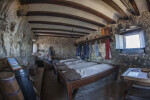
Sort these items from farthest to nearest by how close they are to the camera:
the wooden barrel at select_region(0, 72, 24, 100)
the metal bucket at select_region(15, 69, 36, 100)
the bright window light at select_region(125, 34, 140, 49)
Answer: the bright window light at select_region(125, 34, 140, 49), the metal bucket at select_region(15, 69, 36, 100), the wooden barrel at select_region(0, 72, 24, 100)

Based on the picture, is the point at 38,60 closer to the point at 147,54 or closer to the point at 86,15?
the point at 86,15

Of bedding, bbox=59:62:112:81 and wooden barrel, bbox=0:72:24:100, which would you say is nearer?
wooden barrel, bbox=0:72:24:100

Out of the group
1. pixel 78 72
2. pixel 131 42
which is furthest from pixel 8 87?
pixel 131 42

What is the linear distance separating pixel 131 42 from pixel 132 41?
54 mm

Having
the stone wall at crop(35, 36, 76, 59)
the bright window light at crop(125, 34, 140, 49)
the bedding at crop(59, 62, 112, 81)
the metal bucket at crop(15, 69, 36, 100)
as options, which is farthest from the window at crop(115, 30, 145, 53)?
the stone wall at crop(35, 36, 76, 59)

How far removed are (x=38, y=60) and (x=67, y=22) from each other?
3.79 metres

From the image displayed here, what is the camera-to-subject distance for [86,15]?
258 centimetres

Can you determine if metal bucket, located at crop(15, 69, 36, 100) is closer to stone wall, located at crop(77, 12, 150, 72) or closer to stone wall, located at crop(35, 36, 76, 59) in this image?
stone wall, located at crop(77, 12, 150, 72)

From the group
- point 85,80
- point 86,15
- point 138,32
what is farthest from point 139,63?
point 86,15

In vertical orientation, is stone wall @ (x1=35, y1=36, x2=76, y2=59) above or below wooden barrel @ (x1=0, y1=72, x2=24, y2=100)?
above

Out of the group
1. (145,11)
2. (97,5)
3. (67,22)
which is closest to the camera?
(97,5)

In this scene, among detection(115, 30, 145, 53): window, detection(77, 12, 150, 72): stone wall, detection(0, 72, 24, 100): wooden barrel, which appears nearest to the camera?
detection(0, 72, 24, 100): wooden barrel

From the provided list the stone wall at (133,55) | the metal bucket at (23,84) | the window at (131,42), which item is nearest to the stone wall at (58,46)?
the stone wall at (133,55)

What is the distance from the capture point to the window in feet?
7.56
